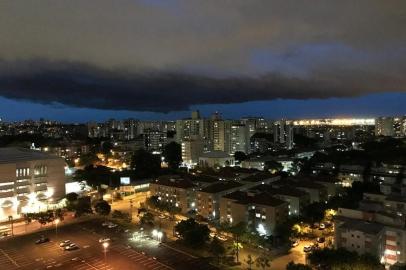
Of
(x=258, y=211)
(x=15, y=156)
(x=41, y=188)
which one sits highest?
(x=15, y=156)

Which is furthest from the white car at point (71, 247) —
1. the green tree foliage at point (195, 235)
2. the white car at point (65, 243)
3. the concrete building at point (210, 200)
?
the concrete building at point (210, 200)

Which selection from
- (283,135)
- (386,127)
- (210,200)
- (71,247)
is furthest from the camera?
(386,127)

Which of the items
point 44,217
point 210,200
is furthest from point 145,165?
point 44,217

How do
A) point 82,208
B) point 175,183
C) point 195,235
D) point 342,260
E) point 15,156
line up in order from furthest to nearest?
point 15,156
point 175,183
point 82,208
point 195,235
point 342,260

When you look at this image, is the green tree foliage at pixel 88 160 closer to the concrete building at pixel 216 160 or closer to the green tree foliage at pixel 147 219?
the concrete building at pixel 216 160

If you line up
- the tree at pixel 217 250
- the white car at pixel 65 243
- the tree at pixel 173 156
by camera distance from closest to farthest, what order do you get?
1. the tree at pixel 217 250
2. the white car at pixel 65 243
3. the tree at pixel 173 156

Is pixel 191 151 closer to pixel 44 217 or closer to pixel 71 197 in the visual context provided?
pixel 71 197
